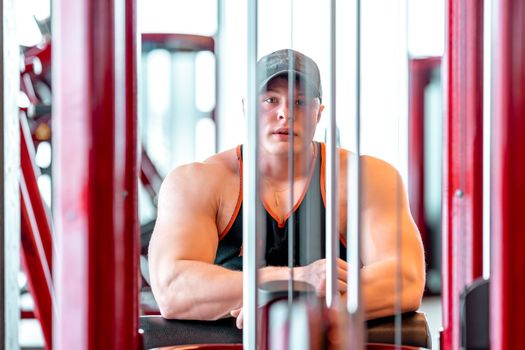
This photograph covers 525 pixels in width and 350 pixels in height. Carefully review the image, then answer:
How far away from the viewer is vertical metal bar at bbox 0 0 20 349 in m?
0.59

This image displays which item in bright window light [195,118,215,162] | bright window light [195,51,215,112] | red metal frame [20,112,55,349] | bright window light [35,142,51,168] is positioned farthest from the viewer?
bright window light [35,142,51,168]

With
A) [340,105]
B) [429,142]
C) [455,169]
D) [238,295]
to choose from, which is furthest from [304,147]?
[429,142]

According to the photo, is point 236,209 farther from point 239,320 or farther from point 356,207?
point 356,207

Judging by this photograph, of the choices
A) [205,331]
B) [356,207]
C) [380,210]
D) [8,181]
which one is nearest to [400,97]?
[380,210]

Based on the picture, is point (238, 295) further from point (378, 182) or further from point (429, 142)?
point (429, 142)

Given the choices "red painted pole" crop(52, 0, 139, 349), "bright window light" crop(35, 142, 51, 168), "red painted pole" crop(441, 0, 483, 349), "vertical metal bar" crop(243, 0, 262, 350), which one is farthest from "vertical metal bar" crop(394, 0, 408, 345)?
"bright window light" crop(35, 142, 51, 168)

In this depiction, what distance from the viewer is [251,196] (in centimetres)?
47

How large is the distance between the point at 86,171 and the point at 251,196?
7.9 inches

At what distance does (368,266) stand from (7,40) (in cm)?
36

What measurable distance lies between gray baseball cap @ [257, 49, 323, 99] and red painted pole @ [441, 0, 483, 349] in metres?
0.48

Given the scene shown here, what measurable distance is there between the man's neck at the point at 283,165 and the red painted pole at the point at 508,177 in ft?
0.57

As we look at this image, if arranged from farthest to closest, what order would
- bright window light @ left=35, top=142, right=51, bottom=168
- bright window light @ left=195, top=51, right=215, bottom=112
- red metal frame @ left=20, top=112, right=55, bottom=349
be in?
bright window light @ left=35, top=142, right=51, bottom=168 < bright window light @ left=195, top=51, right=215, bottom=112 < red metal frame @ left=20, top=112, right=55, bottom=349

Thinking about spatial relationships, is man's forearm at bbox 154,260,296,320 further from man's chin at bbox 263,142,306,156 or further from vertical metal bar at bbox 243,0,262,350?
vertical metal bar at bbox 243,0,262,350

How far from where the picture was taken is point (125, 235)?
2.17 feet
